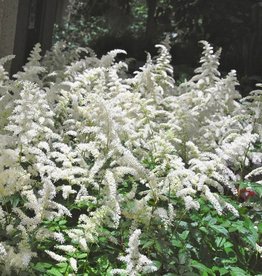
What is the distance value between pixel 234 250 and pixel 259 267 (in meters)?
0.24

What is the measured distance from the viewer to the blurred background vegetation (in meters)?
11.2

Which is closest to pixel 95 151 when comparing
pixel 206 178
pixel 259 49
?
pixel 206 178

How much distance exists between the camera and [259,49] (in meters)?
11.3

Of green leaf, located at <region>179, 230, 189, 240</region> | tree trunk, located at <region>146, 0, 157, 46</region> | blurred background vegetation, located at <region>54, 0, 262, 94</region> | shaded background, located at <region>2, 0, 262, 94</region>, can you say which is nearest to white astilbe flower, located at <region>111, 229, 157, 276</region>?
green leaf, located at <region>179, 230, 189, 240</region>

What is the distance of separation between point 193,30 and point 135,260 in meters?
10.5

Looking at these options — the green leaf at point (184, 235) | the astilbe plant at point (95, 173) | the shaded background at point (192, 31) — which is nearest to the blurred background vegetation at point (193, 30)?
the shaded background at point (192, 31)

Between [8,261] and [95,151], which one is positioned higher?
[95,151]

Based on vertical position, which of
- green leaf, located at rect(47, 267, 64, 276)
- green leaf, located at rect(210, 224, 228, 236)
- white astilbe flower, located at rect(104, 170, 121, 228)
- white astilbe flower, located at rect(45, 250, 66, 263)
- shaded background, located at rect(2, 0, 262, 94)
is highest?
white astilbe flower, located at rect(104, 170, 121, 228)

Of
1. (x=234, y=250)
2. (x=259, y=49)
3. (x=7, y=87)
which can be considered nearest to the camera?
(x=234, y=250)

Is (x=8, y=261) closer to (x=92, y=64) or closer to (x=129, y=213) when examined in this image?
(x=129, y=213)

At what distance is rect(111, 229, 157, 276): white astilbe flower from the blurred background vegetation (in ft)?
25.3

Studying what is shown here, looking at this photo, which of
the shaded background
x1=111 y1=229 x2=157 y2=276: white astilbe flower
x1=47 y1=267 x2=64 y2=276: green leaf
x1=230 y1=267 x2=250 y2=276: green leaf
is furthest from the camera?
the shaded background

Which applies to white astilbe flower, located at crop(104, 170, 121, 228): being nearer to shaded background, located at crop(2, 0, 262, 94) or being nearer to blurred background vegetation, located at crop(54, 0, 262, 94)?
shaded background, located at crop(2, 0, 262, 94)

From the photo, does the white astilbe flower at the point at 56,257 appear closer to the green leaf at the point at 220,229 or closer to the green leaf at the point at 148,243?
the green leaf at the point at 148,243
